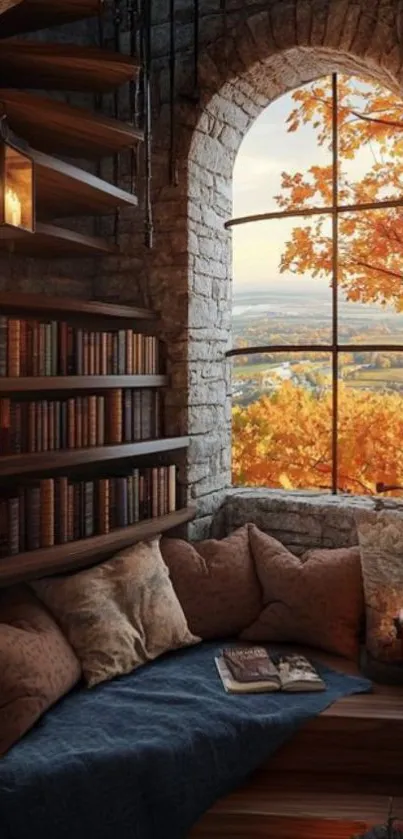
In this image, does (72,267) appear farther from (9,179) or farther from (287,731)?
(287,731)

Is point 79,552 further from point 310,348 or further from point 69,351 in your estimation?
point 310,348

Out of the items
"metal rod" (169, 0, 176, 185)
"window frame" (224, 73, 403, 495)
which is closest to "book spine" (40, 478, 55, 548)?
"window frame" (224, 73, 403, 495)

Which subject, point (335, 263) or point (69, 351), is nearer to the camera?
Answer: point (69, 351)

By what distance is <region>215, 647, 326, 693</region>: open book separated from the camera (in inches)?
119

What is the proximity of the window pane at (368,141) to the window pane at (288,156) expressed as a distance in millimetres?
78

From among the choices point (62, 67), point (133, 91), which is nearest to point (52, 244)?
point (62, 67)

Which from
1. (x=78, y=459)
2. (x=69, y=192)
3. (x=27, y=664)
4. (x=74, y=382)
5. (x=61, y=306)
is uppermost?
(x=69, y=192)

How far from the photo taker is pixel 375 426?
386cm

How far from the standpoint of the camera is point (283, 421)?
13.2 feet

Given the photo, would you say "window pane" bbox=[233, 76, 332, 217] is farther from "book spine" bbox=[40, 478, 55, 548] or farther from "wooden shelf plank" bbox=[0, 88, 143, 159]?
"book spine" bbox=[40, 478, 55, 548]

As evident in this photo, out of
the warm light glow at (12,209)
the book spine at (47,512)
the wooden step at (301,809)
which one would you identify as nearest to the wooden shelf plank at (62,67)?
the warm light glow at (12,209)

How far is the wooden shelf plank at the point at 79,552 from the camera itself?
301 centimetres

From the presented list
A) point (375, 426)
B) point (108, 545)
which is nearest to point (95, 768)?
point (108, 545)

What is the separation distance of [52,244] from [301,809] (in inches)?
Result: 87.4
